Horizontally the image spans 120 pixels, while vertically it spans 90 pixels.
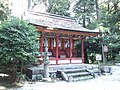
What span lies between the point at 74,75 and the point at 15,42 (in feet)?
16.1

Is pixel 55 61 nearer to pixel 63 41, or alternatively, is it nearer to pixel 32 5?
pixel 63 41

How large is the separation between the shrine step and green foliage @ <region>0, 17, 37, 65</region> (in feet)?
10.0

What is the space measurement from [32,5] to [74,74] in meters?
22.7

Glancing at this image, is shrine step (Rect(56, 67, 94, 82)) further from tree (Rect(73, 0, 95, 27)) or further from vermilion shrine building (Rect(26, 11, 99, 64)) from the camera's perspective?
tree (Rect(73, 0, 95, 27))

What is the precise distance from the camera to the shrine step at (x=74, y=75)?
13.0 meters

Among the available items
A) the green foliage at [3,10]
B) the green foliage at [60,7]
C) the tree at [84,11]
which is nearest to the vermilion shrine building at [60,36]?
the green foliage at [3,10]

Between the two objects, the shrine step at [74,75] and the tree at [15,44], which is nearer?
the tree at [15,44]

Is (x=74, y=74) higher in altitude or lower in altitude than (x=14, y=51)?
lower

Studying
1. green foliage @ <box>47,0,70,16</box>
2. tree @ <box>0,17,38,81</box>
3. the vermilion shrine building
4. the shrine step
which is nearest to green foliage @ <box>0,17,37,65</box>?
tree @ <box>0,17,38,81</box>

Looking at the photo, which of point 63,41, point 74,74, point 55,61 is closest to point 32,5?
point 63,41

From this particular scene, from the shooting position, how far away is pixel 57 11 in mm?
30469

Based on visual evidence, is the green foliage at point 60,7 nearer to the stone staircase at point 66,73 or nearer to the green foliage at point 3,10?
the green foliage at point 3,10

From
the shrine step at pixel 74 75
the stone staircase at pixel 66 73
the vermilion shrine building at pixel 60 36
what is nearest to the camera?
the stone staircase at pixel 66 73

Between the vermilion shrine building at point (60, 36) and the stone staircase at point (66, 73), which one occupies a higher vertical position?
the vermilion shrine building at point (60, 36)
